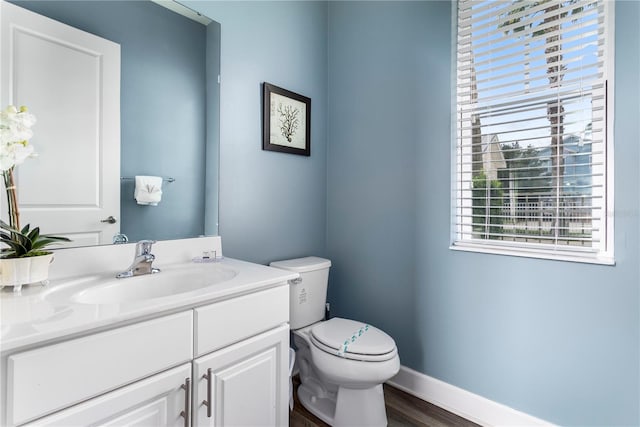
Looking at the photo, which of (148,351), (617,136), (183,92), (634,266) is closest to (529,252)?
(634,266)

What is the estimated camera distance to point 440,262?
164 centimetres

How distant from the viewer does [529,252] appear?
140cm

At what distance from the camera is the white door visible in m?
1.00

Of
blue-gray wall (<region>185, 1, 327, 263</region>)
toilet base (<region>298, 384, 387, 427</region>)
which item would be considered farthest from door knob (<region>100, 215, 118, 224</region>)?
toilet base (<region>298, 384, 387, 427</region>)

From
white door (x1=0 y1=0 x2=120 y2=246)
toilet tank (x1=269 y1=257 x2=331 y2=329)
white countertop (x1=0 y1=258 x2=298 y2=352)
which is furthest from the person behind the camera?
toilet tank (x1=269 y1=257 x2=331 y2=329)

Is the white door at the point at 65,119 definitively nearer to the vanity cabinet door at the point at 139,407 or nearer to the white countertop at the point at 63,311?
the white countertop at the point at 63,311

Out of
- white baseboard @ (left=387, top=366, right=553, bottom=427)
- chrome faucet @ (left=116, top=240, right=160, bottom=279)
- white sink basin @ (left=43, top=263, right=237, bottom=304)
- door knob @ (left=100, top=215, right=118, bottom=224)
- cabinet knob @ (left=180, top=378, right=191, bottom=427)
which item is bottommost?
white baseboard @ (left=387, top=366, right=553, bottom=427)

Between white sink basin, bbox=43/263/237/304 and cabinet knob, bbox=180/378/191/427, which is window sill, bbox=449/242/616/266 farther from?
cabinet knob, bbox=180/378/191/427

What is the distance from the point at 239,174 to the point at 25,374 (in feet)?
3.66

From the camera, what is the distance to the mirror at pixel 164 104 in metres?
1.20

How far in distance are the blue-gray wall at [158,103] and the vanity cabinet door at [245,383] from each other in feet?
1.96

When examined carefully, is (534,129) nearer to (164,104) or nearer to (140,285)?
(164,104)

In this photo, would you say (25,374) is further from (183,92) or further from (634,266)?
(634,266)

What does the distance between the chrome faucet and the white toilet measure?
2.17ft
